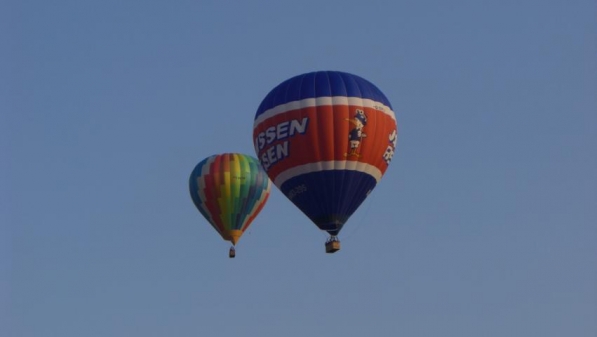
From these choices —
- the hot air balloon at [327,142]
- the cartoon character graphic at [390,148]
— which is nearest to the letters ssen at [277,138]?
the hot air balloon at [327,142]

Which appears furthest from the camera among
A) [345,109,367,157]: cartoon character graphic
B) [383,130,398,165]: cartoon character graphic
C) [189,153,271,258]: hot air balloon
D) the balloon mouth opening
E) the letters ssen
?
[189,153,271,258]: hot air balloon

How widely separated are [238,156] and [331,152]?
53.6 feet

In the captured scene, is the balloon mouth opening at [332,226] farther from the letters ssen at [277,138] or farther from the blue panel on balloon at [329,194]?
the letters ssen at [277,138]

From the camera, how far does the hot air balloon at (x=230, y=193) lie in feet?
Answer: 198

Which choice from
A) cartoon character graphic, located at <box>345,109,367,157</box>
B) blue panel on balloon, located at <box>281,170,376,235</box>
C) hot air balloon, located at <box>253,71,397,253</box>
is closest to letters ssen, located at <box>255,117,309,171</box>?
hot air balloon, located at <box>253,71,397,253</box>

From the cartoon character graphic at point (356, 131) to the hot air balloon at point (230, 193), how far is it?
49.7 ft

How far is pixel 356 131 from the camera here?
151 ft

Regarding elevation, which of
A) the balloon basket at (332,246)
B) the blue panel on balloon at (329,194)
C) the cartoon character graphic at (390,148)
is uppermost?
the cartoon character graphic at (390,148)

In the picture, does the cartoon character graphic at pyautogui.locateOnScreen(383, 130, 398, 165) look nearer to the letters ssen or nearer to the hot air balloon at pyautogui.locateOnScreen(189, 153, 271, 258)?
the letters ssen

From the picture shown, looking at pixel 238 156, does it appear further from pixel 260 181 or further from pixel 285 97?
pixel 285 97

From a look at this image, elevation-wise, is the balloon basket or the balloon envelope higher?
the balloon envelope

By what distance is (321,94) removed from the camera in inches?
1820

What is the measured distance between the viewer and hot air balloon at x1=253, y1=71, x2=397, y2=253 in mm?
45844

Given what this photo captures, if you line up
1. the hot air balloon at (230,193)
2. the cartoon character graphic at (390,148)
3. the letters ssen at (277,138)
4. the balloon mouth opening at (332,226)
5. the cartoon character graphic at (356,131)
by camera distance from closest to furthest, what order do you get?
the cartoon character graphic at (356,131)
the letters ssen at (277,138)
the balloon mouth opening at (332,226)
the cartoon character graphic at (390,148)
the hot air balloon at (230,193)
